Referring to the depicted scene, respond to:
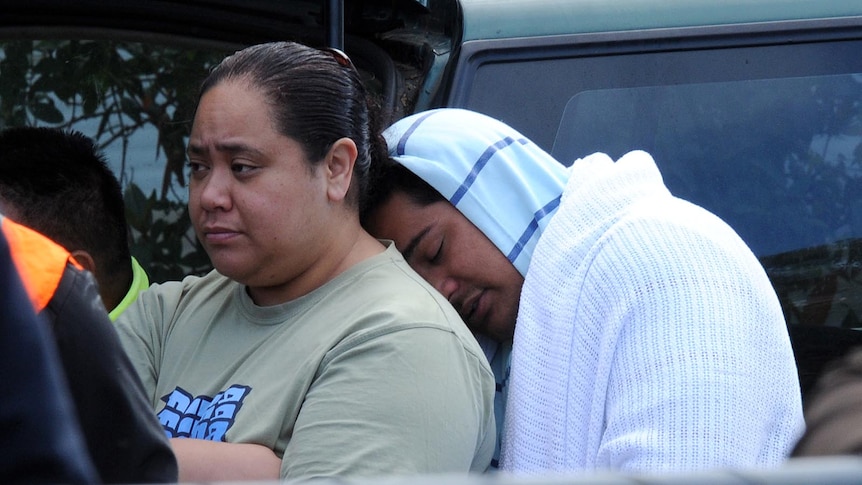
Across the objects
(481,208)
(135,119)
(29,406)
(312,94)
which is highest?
(29,406)

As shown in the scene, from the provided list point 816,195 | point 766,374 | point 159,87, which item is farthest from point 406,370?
point 159,87

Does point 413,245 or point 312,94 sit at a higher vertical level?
point 312,94

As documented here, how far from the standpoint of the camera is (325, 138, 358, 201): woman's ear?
1.99 meters

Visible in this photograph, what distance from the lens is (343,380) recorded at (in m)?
1.74

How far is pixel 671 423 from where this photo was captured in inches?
63.8

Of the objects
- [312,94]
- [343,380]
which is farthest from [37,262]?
[312,94]

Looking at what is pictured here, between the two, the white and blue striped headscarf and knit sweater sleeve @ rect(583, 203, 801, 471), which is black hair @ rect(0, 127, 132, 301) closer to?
the white and blue striped headscarf

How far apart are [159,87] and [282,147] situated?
1.94 meters

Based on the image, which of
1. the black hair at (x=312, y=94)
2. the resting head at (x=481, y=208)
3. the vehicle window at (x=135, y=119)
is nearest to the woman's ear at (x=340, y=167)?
the black hair at (x=312, y=94)

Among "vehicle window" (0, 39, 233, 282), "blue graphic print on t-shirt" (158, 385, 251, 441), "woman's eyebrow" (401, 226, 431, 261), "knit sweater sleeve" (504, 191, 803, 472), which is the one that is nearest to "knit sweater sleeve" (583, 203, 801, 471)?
"knit sweater sleeve" (504, 191, 803, 472)

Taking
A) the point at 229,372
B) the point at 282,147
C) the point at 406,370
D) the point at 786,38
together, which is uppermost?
the point at 786,38

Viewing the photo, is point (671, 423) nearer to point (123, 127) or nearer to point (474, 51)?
point (474, 51)

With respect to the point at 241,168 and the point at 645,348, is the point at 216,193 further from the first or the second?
the point at 645,348

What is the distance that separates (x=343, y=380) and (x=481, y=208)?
0.45 m
